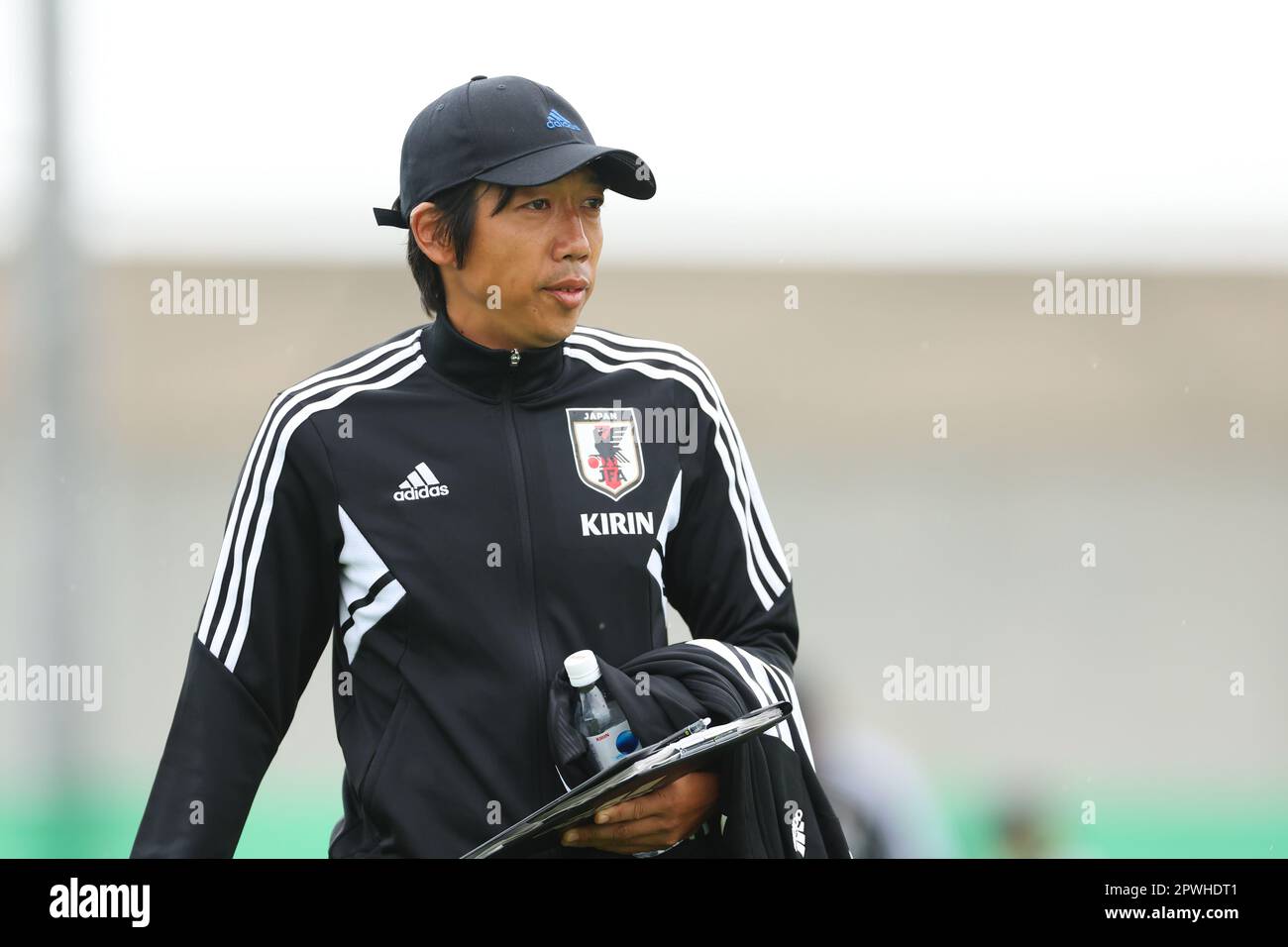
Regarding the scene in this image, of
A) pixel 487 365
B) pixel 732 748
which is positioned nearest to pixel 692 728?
pixel 732 748

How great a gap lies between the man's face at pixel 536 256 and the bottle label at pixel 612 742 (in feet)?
1.50

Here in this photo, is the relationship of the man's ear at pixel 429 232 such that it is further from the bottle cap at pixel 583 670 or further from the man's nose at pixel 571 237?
the bottle cap at pixel 583 670

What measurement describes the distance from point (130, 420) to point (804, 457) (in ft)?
8.42

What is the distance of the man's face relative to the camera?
155 cm

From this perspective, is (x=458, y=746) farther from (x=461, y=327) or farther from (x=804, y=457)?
(x=804, y=457)

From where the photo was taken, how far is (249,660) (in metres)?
1.54

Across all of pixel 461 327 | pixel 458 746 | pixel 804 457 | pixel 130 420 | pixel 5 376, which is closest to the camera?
pixel 458 746

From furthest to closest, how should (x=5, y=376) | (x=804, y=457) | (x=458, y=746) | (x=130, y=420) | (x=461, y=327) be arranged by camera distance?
(x=804, y=457), (x=130, y=420), (x=5, y=376), (x=461, y=327), (x=458, y=746)

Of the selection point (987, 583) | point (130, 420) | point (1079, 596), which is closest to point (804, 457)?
point (987, 583)

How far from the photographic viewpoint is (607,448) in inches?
62.8

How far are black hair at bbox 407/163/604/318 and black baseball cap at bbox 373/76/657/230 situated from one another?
0.01 metres

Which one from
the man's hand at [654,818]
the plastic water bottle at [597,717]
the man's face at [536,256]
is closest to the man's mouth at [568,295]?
the man's face at [536,256]

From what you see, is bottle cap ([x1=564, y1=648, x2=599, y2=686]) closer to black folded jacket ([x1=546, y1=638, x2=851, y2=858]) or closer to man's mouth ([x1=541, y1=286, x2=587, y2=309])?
black folded jacket ([x1=546, y1=638, x2=851, y2=858])

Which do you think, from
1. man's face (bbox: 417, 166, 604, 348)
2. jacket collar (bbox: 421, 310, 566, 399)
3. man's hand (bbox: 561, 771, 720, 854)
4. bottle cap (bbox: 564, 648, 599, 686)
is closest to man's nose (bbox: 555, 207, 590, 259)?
man's face (bbox: 417, 166, 604, 348)
